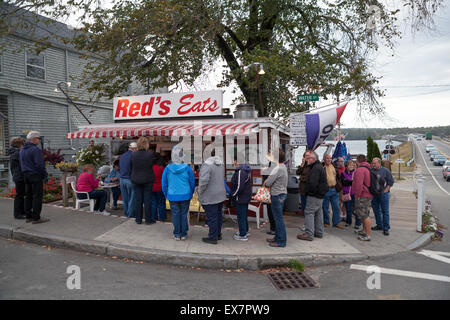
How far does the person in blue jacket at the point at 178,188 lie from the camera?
538 cm

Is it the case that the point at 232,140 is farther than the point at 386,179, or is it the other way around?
the point at 232,140

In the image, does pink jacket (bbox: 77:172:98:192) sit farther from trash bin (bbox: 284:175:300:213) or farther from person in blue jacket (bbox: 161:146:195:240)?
trash bin (bbox: 284:175:300:213)

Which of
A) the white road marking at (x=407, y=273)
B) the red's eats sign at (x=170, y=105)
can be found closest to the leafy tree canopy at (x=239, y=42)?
the red's eats sign at (x=170, y=105)

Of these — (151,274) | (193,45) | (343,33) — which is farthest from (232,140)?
(343,33)

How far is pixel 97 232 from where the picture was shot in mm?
5734

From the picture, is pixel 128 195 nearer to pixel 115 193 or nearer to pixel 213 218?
pixel 115 193

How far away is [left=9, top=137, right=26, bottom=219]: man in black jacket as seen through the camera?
6.23 m

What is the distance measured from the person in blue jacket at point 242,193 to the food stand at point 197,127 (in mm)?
1306

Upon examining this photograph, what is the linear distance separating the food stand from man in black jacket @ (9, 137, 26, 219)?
1.87 meters

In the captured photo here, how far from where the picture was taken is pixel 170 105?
27.0ft

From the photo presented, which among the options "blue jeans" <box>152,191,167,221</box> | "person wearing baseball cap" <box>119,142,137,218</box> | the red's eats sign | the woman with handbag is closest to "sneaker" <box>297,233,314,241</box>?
the woman with handbag

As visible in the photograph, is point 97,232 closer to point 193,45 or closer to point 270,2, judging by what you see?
point 193,45

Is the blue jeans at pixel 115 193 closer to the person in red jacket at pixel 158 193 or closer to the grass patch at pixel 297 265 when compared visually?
the person in red jacket at pixel 158 193
